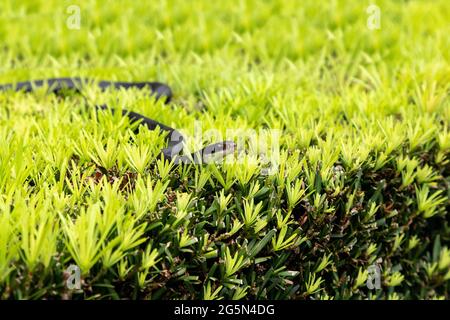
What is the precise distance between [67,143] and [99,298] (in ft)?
3.17

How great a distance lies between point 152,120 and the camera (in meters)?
3.56

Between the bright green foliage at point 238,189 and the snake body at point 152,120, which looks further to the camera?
the snake body at point 152,120

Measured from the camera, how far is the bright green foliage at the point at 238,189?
92.7 inches

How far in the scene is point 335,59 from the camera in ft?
19.1

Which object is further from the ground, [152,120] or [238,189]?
[152,120]

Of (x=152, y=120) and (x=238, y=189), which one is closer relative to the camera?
(x=238, y=189)

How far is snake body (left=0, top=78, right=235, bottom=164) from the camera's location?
296 cm

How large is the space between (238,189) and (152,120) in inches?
35.6

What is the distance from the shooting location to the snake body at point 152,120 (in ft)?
9.70

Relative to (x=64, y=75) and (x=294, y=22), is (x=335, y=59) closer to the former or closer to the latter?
(x=294, y=22)

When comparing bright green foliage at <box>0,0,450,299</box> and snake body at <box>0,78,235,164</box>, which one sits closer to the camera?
bright green foliage at <box>0,0,450,299</box>

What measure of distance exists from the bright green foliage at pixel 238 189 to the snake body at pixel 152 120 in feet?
0.21

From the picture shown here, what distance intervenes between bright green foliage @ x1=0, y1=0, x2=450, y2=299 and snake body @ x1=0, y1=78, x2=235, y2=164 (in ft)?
0.21

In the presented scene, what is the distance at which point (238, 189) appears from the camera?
9.54 feet
